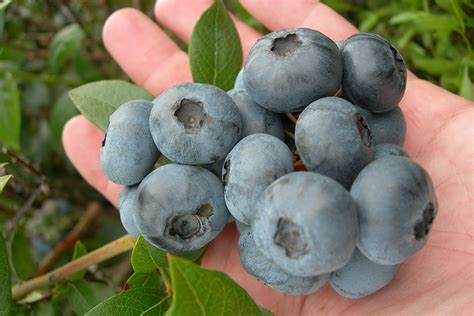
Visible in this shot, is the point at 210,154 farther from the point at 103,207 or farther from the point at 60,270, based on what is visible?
the point at 103,207

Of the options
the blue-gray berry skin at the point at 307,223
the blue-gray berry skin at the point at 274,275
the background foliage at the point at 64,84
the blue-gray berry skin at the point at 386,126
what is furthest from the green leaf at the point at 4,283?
the blue-gray berry skin at the point at 386,126

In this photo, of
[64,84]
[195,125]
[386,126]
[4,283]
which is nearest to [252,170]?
[195,125]

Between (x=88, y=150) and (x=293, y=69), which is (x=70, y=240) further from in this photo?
(x=293, y=69)

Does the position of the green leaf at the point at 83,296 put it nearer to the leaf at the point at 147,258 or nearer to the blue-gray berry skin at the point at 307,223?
the leaf at the point at 147,258

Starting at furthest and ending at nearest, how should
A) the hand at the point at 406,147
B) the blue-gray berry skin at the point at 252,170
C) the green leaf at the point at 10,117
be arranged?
1. the green leaf at the point at 10,117
2. the hand at the point at 406,147
3. the blue-gray berry skin at the point at 252,170

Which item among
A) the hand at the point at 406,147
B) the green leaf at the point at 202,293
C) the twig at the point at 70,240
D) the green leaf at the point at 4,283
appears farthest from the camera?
the twig at the point at 70,240

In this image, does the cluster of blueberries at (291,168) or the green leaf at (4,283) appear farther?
the green leaf at (4,283)
